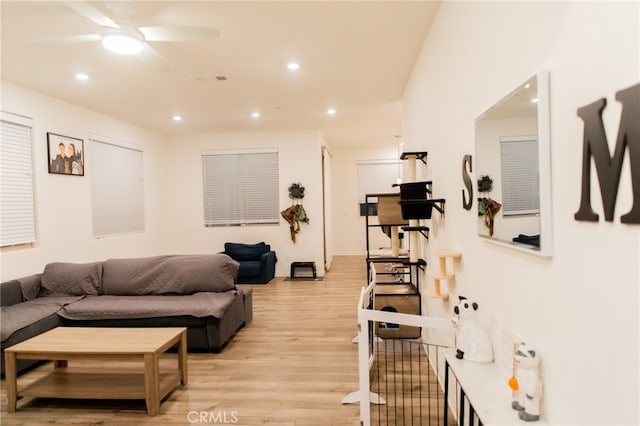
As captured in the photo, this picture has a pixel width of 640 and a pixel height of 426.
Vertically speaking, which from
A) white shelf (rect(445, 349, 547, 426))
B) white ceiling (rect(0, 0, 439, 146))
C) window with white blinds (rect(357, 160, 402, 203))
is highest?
white ceiling (rect(0, 0, 439, 146))

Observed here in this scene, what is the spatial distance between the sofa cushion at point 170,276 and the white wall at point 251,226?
318 centimetres

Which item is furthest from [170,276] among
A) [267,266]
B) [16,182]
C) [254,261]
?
[254,261]

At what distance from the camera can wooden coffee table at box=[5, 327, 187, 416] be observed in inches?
99.7

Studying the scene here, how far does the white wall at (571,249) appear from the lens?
34.9 inches

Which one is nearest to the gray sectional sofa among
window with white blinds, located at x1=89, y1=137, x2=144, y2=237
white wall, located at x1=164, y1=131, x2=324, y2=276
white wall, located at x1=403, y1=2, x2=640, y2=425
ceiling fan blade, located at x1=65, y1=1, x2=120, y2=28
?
window with white blinds, located at x1=89, y1=137, x2=144, y2=237

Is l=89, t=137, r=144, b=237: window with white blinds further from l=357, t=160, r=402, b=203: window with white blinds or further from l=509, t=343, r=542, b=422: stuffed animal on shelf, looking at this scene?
l=509, t=343, r=542, b=422: stuffed animal on shelf

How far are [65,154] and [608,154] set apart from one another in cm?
556

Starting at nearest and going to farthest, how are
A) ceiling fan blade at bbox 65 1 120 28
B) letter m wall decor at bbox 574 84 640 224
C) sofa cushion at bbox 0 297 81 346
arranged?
letter m wall decor at bbox 574 84 640 224
ceiling fan blade at bbox 65 1 120 28
sofa cushion at bbox 0 297 81 346

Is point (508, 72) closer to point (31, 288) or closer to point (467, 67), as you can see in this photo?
point (467, 67)

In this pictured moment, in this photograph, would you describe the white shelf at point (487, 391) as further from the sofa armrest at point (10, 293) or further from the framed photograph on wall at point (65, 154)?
the framed photograph on wall at point (65, 154)

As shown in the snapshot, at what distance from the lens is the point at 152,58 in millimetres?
2906

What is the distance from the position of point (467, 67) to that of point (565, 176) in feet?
3.89

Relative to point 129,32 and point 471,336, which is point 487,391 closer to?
point 471,336

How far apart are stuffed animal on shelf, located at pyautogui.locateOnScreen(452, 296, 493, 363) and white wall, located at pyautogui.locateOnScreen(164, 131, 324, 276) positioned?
5329 mm
